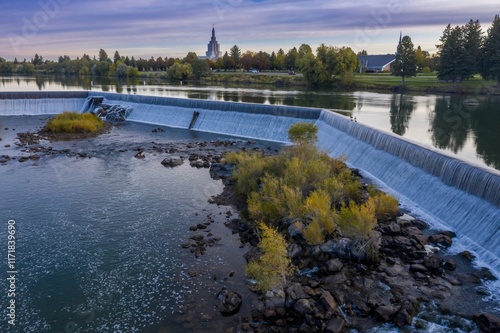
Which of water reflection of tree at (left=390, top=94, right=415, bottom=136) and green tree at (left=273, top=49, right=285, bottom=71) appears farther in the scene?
green tree at (left=273, top=49, right=285, bottom=71)

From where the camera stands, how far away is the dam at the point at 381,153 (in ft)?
48.9

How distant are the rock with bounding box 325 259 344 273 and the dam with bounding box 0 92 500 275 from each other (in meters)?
4.89

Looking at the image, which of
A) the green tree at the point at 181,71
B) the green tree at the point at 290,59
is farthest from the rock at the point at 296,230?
the green tree at the point at 290,59

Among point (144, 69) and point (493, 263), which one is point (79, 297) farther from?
point (144, 69)

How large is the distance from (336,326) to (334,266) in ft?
9.67

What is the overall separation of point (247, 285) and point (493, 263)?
26.7 feet

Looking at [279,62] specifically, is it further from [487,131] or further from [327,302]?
[327,302]

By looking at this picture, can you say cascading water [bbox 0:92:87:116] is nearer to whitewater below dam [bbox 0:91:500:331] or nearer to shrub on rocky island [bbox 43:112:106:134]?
shrub on rocky island [bbox 43:112:106:134]

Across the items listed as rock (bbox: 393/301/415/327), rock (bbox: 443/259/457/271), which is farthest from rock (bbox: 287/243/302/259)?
rock (bbox: 443/259/457/271)

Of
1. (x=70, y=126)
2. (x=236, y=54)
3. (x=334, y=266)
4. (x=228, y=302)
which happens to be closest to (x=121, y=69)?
(x=236, y=54)

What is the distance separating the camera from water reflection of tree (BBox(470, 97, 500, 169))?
1049 inches

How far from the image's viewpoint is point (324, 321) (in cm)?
1088

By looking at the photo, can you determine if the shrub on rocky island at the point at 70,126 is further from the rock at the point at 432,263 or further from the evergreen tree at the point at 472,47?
the evergreen tree at the point at 472,47

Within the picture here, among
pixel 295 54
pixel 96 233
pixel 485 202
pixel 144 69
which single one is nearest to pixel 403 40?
pixel 295 54
